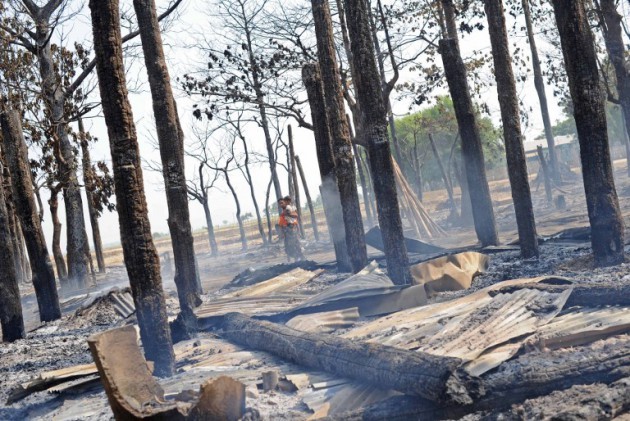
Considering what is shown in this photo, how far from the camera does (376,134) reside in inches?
434

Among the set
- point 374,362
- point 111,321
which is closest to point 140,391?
point 374,362

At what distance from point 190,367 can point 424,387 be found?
11.7 feet

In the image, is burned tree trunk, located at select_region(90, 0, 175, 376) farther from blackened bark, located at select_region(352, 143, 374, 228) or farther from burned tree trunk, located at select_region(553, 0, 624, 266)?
blackened bark, located at select_region(352, 143, 374, 228)

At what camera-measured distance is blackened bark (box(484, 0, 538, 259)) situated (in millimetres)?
12680

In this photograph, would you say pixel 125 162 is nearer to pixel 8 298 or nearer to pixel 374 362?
pixel 374 362

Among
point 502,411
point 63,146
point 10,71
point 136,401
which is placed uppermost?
point 10,71

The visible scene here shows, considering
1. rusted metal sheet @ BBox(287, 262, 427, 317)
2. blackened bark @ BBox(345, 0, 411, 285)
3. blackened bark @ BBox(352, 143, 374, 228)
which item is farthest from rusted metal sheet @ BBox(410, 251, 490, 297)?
blackened bark @ BBox(352, 143, 374, 228)

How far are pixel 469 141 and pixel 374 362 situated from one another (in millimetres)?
9979

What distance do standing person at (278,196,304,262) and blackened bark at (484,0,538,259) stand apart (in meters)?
9.29

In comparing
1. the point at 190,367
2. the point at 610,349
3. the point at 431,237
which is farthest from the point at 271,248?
the point at 610,349

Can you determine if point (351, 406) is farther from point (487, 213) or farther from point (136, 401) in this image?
point (487, 213)

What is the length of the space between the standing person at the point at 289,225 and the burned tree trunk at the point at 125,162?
13560mm

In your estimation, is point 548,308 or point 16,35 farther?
point 16,35

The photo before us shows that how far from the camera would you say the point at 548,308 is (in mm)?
7508
